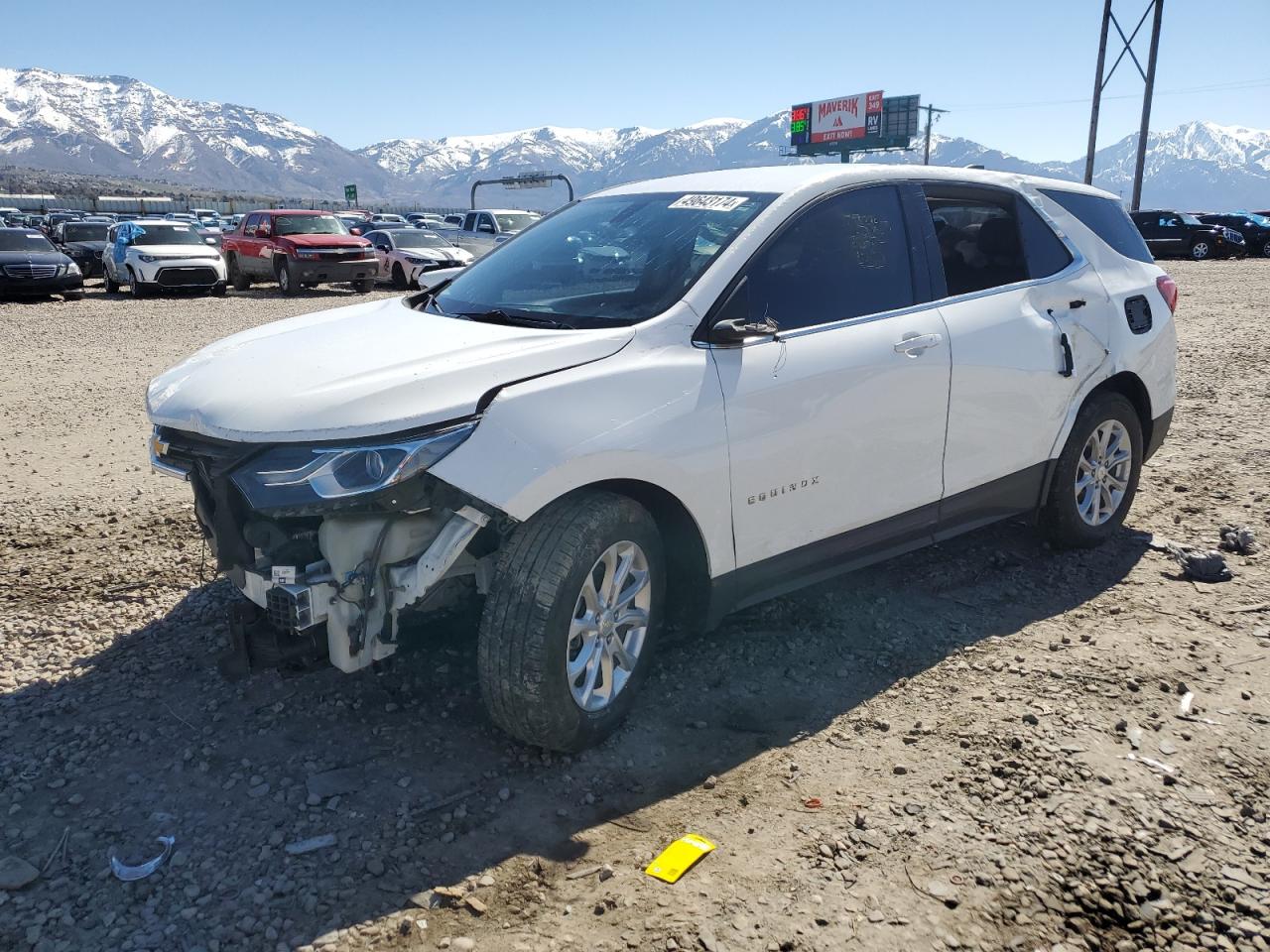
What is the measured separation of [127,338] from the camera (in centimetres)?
1393

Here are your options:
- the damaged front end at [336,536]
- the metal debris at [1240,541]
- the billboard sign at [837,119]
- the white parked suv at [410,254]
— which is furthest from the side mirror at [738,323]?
the billboard sign at [837,119]

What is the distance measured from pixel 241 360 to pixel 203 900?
5.75 feet

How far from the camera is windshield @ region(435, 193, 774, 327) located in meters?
3.59

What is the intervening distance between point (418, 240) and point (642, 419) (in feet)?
70.1

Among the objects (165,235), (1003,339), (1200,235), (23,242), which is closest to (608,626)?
(1003,339)

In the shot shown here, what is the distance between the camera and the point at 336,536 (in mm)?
2977

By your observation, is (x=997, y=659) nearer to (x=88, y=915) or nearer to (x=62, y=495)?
(x=88, y=915)

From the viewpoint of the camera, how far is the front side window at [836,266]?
3.68 m

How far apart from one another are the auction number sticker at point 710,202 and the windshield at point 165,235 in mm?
20578

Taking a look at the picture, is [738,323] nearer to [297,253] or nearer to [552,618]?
[552,618]

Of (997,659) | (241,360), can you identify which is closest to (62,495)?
(241,360)

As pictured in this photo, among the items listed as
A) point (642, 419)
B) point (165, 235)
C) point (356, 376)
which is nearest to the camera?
point (356, 376)

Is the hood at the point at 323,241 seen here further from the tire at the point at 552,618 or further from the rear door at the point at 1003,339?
the tire at the point at 552,618

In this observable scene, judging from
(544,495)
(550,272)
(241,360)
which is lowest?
(544,495)
